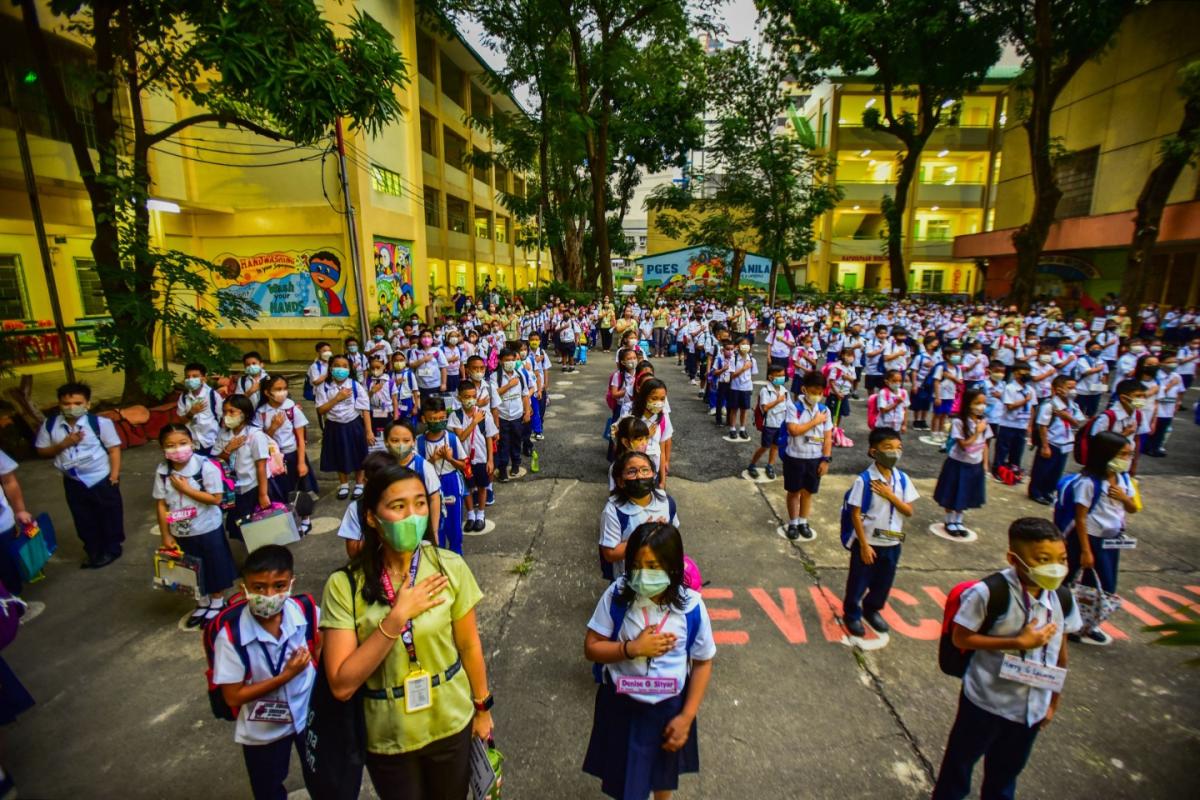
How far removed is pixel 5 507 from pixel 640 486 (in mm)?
4886

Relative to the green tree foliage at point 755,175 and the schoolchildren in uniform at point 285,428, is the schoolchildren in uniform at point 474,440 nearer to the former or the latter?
the schoolchildren in uniform at point 285,428

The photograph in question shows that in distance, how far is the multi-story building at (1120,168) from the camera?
19.8 metres

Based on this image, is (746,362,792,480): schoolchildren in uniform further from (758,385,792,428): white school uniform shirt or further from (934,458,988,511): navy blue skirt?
(934,458,988,511): navy blue skirt

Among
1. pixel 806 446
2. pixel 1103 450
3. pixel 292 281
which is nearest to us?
pixel 1103 450

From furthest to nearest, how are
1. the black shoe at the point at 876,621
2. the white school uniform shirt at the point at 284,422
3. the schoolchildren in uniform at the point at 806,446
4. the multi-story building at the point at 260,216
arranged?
the multi-story building at the point at 260,216
the white school uniform shirt at the point at 284,422
the schoolchildren in uniform at the point at 806,446
the black shoe at the point at 876,621

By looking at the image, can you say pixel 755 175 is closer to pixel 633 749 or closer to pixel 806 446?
pixel 806 446

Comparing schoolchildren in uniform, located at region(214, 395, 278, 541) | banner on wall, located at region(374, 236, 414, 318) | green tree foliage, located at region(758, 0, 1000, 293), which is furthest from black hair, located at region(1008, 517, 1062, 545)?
green tree foliage, located at region(758, 0, 1000, 293)

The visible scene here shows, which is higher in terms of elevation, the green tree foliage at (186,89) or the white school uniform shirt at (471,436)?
the green tree foliage at (186,89)

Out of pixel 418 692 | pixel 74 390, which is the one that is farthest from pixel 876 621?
pixel 74 390

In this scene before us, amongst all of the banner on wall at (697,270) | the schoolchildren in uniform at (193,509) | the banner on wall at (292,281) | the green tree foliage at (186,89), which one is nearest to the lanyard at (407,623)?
the schoolchildren in uniform at (193,509)

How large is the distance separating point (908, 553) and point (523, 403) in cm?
490

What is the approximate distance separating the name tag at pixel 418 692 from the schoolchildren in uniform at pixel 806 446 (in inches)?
178

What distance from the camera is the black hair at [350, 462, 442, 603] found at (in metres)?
1.99

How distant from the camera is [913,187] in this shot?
119 feet
